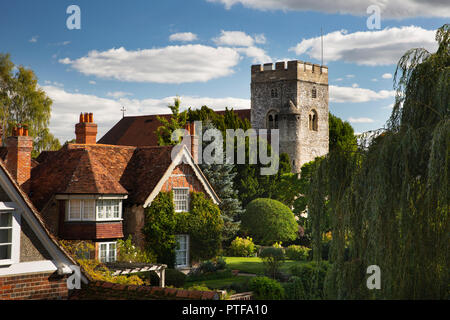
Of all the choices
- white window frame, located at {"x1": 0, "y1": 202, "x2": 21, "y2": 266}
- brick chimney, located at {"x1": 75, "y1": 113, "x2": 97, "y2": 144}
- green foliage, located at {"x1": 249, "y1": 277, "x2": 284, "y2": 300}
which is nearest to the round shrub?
brick chimney, located at {"x1": 75, "y1": 113, "x2": 97, "y2": 144}

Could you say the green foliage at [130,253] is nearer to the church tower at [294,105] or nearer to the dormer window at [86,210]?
the dormer window at [86,210]

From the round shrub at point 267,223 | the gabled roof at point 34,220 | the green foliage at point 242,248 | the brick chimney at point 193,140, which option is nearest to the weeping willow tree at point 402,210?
the gabled roof at point 34,220

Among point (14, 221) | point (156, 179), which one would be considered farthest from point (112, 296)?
point (156, 179)

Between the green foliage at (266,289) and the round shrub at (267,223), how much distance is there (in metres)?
16.6

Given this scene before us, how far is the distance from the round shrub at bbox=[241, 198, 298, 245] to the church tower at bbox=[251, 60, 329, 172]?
65.2 ft

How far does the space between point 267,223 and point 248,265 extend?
24.1 feet

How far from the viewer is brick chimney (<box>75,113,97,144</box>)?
3284 centimetres

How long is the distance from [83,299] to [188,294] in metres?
3.28

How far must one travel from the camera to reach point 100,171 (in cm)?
2850

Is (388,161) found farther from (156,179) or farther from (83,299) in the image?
(156,179)

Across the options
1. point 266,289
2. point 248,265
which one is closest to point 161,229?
point 248,265

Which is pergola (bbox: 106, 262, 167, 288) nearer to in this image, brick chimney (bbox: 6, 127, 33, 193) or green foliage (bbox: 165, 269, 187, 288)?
green foliage (bbox: 165, 269, 187, 288)

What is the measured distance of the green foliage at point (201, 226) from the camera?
105 ft
